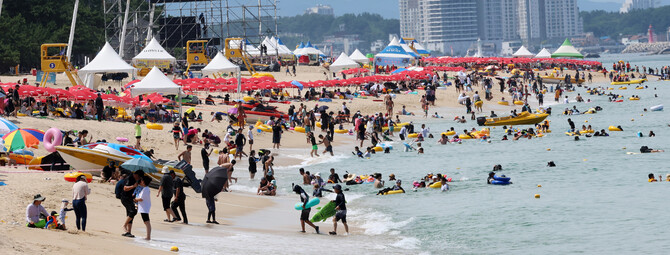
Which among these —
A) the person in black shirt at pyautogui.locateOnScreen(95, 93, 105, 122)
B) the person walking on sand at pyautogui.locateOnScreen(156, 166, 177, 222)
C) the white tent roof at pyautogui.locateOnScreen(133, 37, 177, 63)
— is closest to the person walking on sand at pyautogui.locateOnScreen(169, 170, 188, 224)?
the person walking on sand at pyautogui.locateOnScreen(156, 166, 177, 222)

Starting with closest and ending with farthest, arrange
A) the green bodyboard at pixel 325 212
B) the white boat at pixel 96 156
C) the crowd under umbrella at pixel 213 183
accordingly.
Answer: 1. the crowd under umbrella at pixel 213 183
2. the green bodyboard at pixel 325 212
3. the white boat at pixel 96 156

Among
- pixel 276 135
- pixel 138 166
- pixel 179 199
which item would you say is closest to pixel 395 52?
pixel 276 135

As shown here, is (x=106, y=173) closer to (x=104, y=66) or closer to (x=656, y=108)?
(x=104, y=66)

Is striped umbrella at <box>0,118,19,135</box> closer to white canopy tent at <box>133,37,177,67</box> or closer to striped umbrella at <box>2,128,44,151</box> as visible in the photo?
striped umbrella at <box>2,128,44,151</box>

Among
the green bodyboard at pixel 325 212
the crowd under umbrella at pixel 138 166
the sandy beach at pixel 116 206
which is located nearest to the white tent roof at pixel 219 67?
the sandy beach at pixel 116 206

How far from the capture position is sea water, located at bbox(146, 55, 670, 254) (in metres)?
19.3

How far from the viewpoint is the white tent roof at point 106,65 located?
4928 centimetres

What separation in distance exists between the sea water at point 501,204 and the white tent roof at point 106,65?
16.5 metres

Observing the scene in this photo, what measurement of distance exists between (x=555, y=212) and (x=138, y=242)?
11.2 meters

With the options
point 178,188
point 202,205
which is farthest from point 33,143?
point 178,188

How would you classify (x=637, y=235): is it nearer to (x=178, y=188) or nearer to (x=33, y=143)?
(x=178, y=188)

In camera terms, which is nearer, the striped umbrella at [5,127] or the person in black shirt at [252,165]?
the striped umbrella at [5,127]

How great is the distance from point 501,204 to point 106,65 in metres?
30.3

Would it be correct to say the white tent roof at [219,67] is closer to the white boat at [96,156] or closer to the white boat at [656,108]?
the white boat at [656,108]
